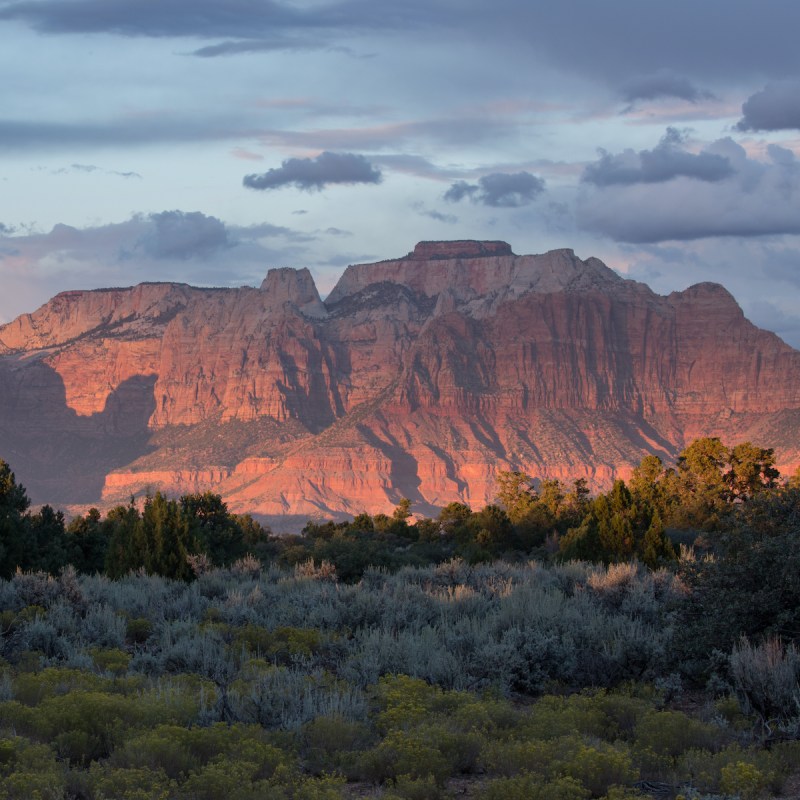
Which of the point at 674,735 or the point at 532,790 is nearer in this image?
the point at 532,790

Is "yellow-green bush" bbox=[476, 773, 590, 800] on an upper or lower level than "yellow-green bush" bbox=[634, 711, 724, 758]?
upper

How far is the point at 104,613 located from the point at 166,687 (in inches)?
169

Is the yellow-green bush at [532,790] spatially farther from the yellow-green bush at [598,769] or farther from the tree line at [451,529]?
the tree line at [451,529]

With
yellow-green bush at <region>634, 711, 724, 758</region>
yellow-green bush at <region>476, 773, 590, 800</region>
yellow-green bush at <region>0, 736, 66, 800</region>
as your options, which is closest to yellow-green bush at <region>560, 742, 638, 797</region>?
yellow-green bush at <region>476, 773, 590, 800</region>

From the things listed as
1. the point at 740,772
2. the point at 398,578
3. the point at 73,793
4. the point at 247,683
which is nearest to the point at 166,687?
the point at 247,683

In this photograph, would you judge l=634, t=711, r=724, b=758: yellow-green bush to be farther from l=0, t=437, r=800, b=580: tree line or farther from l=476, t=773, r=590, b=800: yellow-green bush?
l=0, t=437, r=800, b=580: tree line

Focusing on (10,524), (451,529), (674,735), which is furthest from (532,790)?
(451,529)

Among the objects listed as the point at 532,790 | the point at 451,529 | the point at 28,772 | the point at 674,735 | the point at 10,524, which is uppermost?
the point at 10,524

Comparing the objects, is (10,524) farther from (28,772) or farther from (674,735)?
(674,735)

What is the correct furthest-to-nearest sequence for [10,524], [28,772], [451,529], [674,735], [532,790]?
1. [451,529]
2. [10,524]
3. [674,735]
4. [28,772]
5. [532,790]

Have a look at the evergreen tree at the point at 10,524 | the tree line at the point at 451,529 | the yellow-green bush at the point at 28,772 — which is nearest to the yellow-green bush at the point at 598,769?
the yellow-green bush at the point at 28,772

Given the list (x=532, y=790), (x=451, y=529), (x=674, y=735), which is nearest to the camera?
(x=532, y=790)

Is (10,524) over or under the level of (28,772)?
over

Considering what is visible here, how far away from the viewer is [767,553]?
1408 cm
